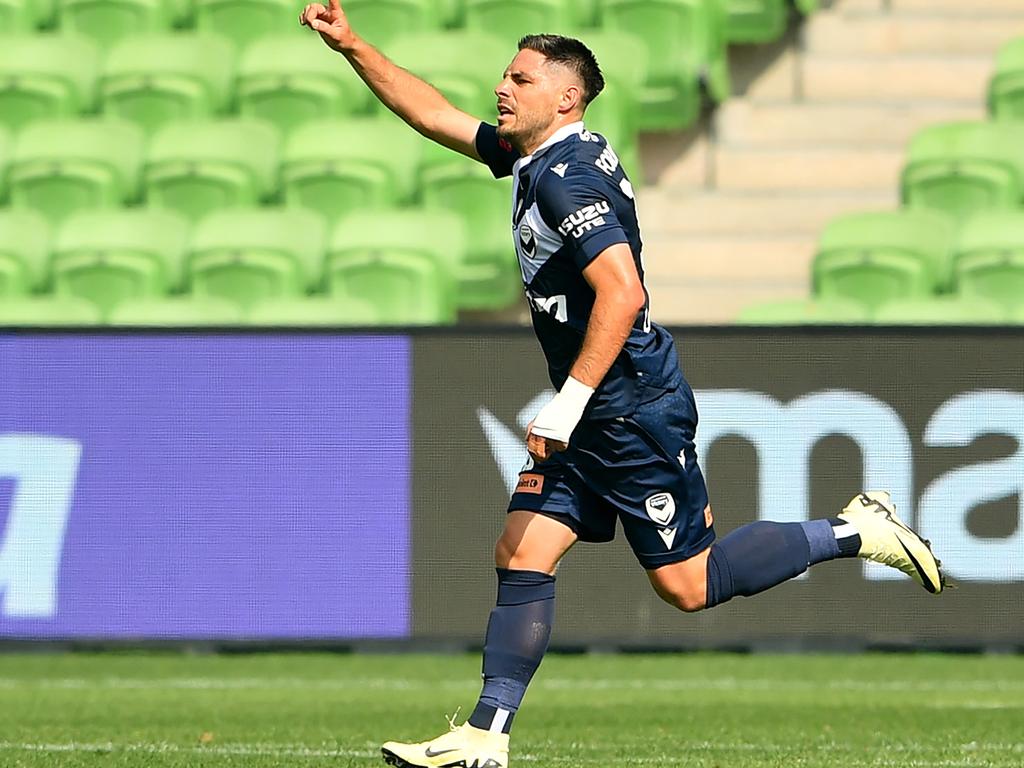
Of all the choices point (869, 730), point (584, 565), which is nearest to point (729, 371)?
point (584, 565)

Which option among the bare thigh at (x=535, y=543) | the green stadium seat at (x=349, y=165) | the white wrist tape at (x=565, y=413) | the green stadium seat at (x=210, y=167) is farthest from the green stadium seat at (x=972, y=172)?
the white wrist tape at (x=565, y=413)

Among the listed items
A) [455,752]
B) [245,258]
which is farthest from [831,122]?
[455,752]

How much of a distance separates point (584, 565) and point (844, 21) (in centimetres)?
583

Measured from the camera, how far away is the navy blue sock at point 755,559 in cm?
534

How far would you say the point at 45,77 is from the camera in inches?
511

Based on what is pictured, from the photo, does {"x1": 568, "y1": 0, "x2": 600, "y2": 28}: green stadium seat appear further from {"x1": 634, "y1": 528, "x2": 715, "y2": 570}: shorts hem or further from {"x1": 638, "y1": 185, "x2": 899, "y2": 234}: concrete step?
{"x1": 634, "y1": 528, "x2": 715, "y2": 570}: shorts hem

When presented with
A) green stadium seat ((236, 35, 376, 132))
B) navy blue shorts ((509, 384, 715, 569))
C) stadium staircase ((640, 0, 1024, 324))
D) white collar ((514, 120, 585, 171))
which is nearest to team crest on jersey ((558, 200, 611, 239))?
white collar ((514, 120, 585, 171))

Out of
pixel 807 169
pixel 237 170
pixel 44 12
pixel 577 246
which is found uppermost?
pixel 44 12

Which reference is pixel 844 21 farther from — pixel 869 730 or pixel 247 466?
pixel 869 730

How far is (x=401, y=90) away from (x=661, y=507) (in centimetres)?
155

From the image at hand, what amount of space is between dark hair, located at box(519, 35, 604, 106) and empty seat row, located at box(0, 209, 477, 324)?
5579 millimetres

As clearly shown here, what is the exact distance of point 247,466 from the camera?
8.88 m

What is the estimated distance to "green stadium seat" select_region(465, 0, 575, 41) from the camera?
1272 cm

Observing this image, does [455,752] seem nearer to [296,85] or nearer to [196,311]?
[196,311]
